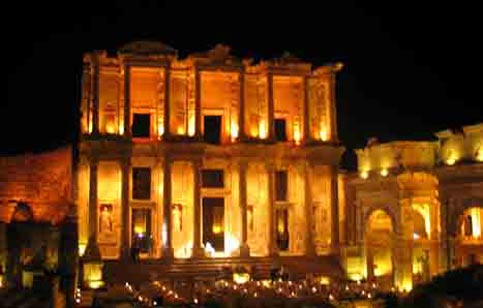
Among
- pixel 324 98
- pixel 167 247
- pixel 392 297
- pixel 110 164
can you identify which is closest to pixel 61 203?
pixel 110 164

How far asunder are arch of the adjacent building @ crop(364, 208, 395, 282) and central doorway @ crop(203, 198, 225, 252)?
1033cm

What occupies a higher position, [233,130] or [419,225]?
[233,130]

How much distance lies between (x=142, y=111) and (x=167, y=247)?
992 cm

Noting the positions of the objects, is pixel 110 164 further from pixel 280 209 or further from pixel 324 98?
pixel 324 98

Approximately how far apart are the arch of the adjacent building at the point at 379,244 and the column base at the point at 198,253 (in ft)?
33.2

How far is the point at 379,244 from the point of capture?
45.8 metres

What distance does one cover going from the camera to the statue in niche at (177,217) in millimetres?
46969

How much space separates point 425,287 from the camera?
3114 cm

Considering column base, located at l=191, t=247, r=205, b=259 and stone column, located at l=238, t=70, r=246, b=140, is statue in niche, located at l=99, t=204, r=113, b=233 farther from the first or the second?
stone column, located at l=238, t=70, r=246, b=140

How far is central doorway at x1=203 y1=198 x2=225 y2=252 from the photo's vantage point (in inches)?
1976

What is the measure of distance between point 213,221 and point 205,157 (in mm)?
5598

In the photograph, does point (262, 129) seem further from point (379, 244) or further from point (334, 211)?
point (379, 244)

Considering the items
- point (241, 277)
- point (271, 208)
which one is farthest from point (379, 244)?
point (241, 277)

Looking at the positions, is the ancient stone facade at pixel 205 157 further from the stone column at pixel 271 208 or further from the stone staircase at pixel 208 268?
the stone staircase at pixel 208 268
